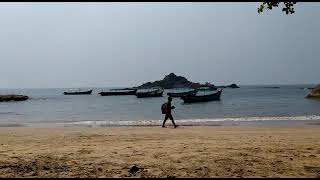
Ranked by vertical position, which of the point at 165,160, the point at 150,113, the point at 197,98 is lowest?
the point at 150,113

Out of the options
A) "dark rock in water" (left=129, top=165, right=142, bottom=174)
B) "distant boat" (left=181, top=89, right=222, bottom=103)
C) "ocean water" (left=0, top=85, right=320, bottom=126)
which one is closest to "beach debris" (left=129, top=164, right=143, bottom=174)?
"dark rock in water" (left=129, top=165, right=142, bottom=174)

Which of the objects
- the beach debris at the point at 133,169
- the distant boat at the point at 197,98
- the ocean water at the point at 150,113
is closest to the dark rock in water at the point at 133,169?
the beach debris at the point at 133,169

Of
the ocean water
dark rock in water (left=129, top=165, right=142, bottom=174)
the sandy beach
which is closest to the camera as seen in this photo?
the sandy beach

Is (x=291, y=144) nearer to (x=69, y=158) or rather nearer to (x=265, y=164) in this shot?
(x=265, y=164)

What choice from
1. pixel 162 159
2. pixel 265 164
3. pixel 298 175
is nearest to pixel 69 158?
pixel 162 159

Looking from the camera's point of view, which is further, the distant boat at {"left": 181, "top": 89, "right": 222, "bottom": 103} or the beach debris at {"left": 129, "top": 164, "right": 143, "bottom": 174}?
the distant boat at {"left": 181, "top": 89, "right": 222, "bottom": 103}

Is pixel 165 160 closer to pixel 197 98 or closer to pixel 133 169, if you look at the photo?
pixel 133 169

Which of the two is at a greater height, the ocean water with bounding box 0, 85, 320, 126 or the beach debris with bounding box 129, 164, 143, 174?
the beach debris with bounding box 129, 164, 143, 174

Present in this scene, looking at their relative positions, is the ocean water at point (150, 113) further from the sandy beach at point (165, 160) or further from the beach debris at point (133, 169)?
the beach debris at point (133, 169)

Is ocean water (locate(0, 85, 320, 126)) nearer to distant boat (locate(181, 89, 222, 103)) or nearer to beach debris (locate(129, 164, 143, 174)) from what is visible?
distant boat (locate(181, 89, 222, 103))

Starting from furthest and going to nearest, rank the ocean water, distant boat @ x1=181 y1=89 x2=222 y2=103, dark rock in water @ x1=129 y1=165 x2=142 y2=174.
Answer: distant boat @ x1=181 y1=89 x2=222 y2=103 < the ocean water < dark rock in water @ x1=129 y1=165 x2=142 y2=174

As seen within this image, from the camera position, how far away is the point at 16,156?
1124 centimetres

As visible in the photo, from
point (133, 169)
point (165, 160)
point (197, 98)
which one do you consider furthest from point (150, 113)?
point (133, 169)

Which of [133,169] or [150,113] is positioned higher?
[133,169]
